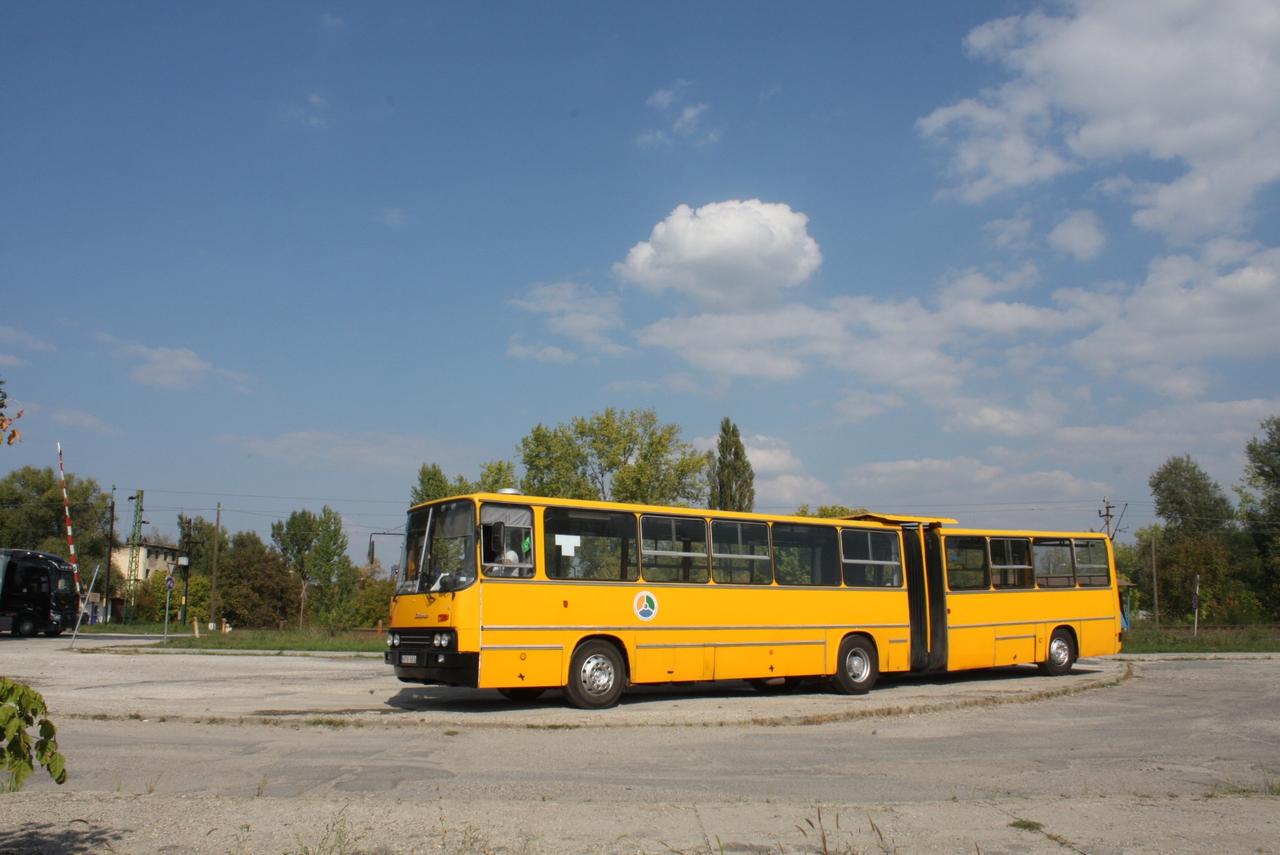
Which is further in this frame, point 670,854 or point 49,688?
point 49,688

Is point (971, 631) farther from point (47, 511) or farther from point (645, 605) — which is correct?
point (47, 511)

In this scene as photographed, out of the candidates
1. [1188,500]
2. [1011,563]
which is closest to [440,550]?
[1011,563]

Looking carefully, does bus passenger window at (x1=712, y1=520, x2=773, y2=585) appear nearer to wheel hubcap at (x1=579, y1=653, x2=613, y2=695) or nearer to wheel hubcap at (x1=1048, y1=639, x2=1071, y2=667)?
wheel hubcap at (x1=579, y1=653, x2=613, y2=695)

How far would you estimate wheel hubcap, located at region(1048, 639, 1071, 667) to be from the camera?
20.5 meters

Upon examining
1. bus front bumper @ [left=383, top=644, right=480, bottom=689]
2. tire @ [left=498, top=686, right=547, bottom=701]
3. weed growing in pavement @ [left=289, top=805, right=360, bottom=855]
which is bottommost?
tire @ [left=498, top=686, right=547, bottom=701]

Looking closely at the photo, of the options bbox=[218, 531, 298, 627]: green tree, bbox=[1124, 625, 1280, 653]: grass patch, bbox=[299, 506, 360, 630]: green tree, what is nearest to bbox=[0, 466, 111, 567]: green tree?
bbox=[218, 531, 298, 627]: green tree

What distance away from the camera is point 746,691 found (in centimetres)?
1772

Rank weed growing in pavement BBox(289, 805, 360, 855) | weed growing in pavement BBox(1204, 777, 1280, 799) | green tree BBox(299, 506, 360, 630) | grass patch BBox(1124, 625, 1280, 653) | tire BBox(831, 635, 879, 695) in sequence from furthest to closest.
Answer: green tree BBox(299, 506, 360, 630), grass patch BBox(1124, 625, 1280, 653), tire BBox(831, 635, 879, 695), weed growing in pavement BBox(1204, 777, 1280, 799), weed growing in pavement BBox(289, 805, 360, 855)

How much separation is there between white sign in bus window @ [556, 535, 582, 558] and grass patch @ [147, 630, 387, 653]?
16.0 meters

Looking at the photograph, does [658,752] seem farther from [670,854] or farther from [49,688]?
[49,688]

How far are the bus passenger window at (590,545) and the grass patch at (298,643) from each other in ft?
51.9

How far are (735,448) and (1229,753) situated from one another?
6839 cm

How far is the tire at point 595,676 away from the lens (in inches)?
556

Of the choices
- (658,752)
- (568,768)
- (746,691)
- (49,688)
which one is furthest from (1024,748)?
Result: (49,688)
